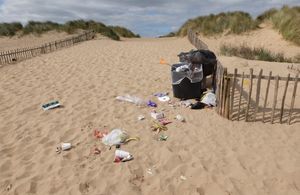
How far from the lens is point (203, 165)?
448 cm

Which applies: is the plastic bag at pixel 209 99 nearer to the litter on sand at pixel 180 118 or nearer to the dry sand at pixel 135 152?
the dry sand at pixel 135 152

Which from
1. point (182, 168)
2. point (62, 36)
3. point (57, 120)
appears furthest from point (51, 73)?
point (62, 36)

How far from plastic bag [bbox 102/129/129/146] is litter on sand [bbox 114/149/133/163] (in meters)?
0.37

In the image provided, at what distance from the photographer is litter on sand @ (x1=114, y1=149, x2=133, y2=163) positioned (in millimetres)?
4609

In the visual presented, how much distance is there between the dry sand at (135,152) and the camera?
13.3ft

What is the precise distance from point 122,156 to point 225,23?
62.8ft

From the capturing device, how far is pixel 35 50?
15258 mm

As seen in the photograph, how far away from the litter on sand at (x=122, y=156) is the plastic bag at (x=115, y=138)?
14.5 inches

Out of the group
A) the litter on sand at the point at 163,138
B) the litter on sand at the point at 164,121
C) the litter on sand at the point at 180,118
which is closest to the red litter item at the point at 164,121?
the litter on sand at the point at 164,121

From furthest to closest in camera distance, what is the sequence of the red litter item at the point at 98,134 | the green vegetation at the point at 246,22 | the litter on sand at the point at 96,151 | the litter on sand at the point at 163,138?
the green vegetation at the point at 246,22, the red litter item at the point at 98,134, the litter on sand at the point at 163,138, the litter on sand at the point at 96,151

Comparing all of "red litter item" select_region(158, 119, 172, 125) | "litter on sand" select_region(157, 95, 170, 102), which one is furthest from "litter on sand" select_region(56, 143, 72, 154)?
"litter on sand" select_region(157, 95, 170, 102)

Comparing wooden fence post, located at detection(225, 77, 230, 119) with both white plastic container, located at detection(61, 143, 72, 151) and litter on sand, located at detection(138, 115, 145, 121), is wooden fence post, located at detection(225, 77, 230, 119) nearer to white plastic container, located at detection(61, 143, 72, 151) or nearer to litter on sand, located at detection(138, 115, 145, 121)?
litter on sand, located at detection(138, 115, 145, 121)

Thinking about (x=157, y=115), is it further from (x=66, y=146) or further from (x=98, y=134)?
(x=66, y=146)

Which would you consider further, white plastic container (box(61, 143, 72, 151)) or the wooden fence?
the wooden fence
